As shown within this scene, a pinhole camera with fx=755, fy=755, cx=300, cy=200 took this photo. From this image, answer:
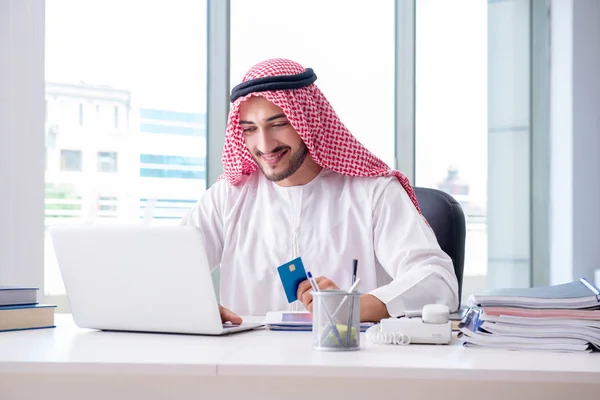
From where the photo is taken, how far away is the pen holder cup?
1.35 metres

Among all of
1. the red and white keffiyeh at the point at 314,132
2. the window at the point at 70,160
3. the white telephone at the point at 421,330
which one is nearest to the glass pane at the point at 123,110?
the window at the point at 70,160

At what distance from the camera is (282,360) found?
4.06ft

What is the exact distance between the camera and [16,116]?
3.66 meters

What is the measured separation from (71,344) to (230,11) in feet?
10.3

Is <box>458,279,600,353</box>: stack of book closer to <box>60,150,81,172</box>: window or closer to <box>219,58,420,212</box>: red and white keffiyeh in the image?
<box>219,58,420,212</box>: red and white keffiyeh

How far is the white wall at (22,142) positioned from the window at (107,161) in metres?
0.44

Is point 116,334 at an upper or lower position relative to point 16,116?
lower

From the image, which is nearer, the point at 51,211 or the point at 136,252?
the point at 136,252

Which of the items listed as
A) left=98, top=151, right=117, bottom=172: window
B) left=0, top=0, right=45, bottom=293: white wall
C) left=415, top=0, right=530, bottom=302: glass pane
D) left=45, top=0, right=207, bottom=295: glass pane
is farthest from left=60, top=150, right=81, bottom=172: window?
left=415, top=0, right=530, bottom=302: glass pane

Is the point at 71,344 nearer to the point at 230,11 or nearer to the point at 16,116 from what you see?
the point at 16,116

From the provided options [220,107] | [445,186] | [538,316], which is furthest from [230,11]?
[538,316]

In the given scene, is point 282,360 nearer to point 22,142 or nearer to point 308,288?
point 308,288

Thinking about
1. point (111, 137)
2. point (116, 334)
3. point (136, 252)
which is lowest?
point (116, 334)

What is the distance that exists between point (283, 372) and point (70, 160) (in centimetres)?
311
